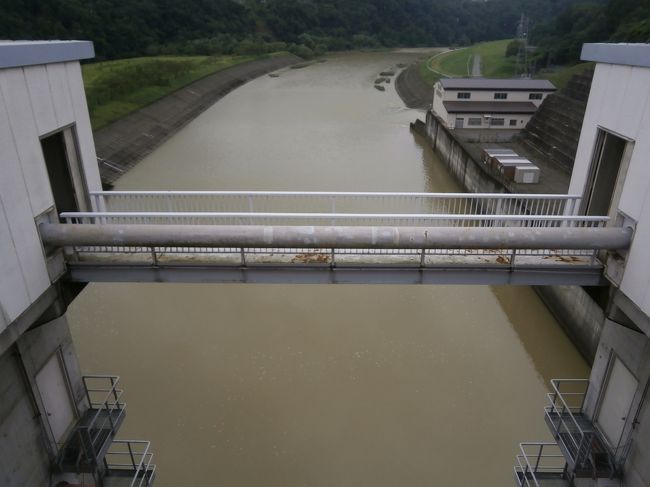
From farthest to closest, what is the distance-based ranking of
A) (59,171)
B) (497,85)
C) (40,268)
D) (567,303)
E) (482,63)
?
(482,63) < (497,85) < (567,303) < (59,171) < (40,268)

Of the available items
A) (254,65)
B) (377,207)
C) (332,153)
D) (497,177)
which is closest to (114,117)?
(332,153)

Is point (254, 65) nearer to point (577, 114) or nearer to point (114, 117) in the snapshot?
point (114, 117)

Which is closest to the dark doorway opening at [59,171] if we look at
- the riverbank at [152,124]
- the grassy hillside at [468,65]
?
the riverbank at [152,124]

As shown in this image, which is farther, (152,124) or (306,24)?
(306,24)

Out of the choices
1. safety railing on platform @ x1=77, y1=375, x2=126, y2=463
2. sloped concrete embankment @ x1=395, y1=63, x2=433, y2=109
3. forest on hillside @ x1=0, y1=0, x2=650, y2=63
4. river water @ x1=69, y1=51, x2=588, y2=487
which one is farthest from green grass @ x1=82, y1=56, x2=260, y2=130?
safety railing on platform @ x1=77, y1=375, x2=126, y2=463

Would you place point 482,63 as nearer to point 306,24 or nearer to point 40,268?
point 306,24

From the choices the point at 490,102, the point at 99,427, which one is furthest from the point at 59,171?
the point at 490,102

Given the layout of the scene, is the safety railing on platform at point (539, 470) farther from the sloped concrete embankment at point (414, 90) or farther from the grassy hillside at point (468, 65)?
the grassy hillside at point (468, 65)
